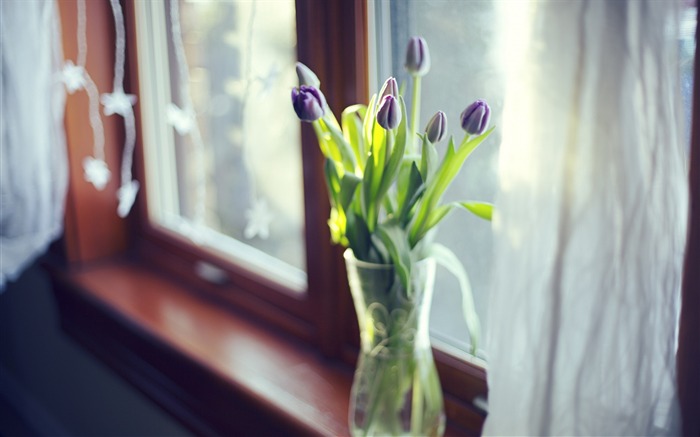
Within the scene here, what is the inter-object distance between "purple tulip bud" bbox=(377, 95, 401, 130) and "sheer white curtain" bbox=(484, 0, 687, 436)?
124mm

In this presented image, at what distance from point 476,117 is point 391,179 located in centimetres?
13

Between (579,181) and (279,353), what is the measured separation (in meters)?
0.80

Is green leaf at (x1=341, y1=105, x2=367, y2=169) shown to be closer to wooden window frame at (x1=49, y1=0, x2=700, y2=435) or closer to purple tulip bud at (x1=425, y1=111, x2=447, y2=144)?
purple tulip bud at (x1=425, y1=111, x2=447, y2=144)

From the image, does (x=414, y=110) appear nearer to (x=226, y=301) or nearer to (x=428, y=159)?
(x=428, y=159)

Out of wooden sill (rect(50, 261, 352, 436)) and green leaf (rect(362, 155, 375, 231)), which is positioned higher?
green leaf (rect(362, 155, 375, 231))

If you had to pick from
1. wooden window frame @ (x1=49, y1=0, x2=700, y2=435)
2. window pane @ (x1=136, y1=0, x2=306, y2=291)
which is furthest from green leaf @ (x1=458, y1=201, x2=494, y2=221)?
window pane @ (x1=136, y1=0, x2=306, y2=291)

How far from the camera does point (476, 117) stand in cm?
80

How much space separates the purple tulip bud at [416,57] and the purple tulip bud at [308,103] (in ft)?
0.33

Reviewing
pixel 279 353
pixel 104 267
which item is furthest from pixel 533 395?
pixel 104 267

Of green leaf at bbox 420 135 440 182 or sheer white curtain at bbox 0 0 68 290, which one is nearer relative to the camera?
green leaf at bbox 420 135 440 182

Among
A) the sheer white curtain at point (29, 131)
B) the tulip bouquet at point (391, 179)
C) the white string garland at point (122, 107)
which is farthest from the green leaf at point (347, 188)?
the sheer white curtain at point (29, 131)

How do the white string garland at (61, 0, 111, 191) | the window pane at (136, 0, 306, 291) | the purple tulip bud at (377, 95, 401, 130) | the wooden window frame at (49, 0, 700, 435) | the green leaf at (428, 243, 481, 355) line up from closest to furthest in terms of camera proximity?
the purple tulip bud at (377, 95, 401, 130)
the green leaf at (428, 243, 481, 355)
the wooden window frame at (49, 0, 700, 435)
the window pane at (136, 0, 306, 291)
the white string garland at (61, 0, 111, 191)

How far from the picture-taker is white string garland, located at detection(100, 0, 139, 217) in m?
1.37

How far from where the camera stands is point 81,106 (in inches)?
67.2
